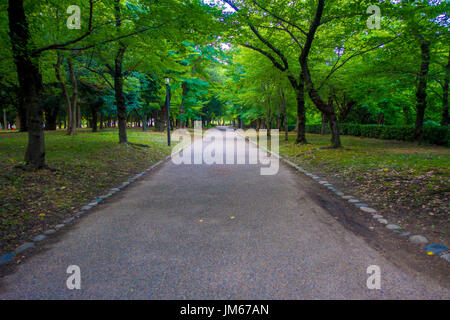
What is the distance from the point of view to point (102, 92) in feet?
79.3

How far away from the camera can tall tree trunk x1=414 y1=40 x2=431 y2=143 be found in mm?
12377

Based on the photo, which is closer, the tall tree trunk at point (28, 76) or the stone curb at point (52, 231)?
the stone curb at point (52, 231)

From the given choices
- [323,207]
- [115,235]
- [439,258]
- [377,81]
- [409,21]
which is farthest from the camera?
[377,81]

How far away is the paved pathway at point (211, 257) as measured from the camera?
2516 mm

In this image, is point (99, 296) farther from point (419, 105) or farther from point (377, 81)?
point (419, 105)

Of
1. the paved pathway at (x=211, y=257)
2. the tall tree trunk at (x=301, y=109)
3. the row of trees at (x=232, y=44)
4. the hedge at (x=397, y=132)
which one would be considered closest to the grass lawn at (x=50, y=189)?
the paved pathway at (x=211, y=257)

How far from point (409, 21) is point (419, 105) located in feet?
23.6

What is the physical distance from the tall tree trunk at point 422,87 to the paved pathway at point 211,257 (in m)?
12.1

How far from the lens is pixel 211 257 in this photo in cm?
316
